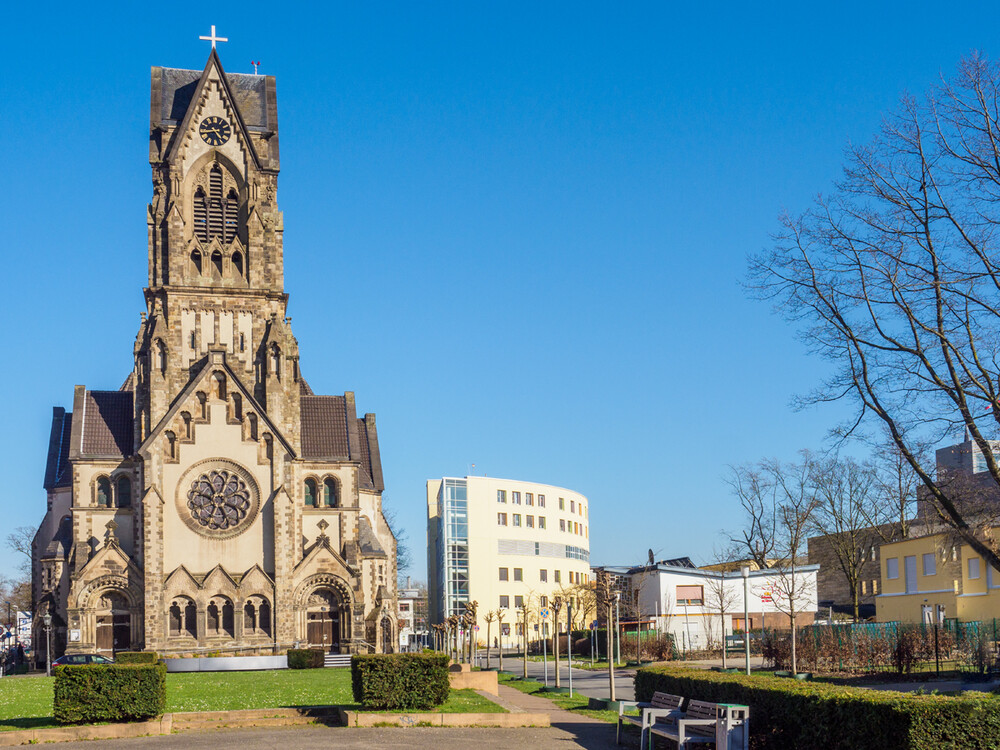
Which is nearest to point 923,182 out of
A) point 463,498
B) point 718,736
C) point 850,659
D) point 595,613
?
point 718,736

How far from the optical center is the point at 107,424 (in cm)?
6450

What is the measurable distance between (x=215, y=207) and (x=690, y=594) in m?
38.7

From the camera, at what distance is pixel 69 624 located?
195 ft

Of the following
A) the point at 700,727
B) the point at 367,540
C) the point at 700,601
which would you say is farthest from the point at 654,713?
the point at 700,601

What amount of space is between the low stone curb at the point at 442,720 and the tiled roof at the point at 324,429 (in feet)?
145

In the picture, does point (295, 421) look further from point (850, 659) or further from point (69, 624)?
point (850, 659)

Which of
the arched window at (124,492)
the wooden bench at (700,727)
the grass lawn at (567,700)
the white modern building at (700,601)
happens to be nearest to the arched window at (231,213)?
the arched window at (124,492)

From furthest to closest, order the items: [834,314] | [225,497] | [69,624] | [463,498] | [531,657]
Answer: [463,498] < [531,657] < [225,497] < [69,624] < [834,314]

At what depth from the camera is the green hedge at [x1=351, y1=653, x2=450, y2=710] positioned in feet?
78.2

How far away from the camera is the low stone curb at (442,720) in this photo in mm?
22828

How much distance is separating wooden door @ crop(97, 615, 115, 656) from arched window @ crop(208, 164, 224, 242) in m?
22.1

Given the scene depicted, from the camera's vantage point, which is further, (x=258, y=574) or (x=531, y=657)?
(x=531, y=657)

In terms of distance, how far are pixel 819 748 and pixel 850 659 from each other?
25768 mm

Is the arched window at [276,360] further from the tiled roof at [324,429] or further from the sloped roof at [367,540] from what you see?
the sloped roof at [367,540]
